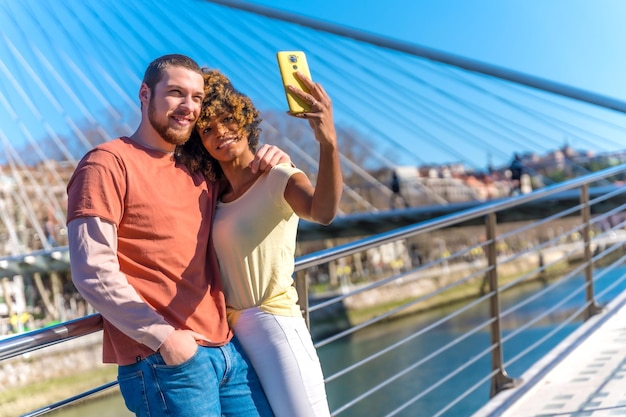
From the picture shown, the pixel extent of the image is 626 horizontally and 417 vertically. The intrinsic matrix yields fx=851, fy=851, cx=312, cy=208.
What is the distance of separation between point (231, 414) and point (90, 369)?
39.3ft

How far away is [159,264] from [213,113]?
0.23m

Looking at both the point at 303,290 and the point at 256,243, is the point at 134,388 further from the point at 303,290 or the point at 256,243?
the point at 303,290

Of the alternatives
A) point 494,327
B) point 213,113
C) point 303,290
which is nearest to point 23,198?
point 494,327

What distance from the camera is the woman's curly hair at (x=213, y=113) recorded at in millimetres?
1111

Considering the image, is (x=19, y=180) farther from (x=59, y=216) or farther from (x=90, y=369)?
(x=90, y=369)

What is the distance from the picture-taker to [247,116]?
115 centimetres

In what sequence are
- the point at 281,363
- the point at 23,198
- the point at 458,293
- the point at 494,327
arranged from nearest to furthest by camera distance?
the point at 281,363
the point at 494,327
the point at 23,198
the point at 458,293

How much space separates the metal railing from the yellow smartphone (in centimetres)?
39

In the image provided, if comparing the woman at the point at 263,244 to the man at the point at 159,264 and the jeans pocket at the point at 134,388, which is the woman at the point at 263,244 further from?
the jeans pocket at the point at 134,388

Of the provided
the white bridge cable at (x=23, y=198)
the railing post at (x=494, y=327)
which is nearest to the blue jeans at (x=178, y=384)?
the railing post at (x=494, y=327)

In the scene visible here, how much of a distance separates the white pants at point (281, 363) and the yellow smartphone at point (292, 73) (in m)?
0.27

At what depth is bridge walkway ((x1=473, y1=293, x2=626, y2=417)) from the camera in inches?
78.7

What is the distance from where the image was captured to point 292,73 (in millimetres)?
1064

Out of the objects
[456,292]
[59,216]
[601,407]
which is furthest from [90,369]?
[601,407]
